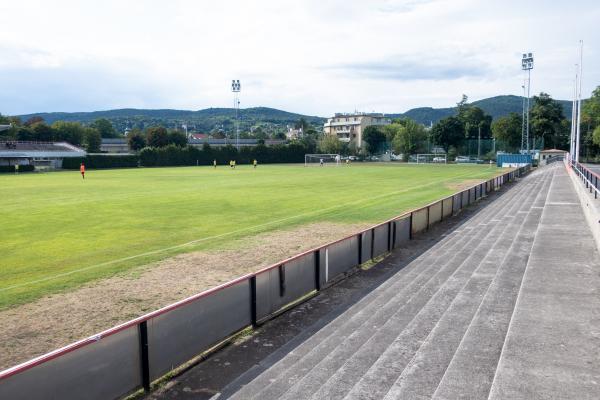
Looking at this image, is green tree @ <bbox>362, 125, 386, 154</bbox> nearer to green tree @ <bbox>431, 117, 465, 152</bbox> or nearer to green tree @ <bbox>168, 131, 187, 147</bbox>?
green tree @ <bbox>431, 117, 465, 152</bbox>

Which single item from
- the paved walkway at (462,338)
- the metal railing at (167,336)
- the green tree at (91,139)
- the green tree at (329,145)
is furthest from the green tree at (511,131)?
the metal railing at (167,336)

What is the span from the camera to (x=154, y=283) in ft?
40.3

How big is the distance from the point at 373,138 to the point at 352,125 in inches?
893

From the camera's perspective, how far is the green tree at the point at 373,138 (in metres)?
153

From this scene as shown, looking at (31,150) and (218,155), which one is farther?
(218,155)

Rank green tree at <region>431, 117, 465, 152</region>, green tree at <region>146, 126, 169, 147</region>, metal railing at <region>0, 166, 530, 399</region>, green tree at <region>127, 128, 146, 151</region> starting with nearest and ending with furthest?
metal railing at <region>0, 166, 530, 399</region>
green tree at <region>431, 117, 465, 152</region>
green tree at <region>146, 126, 169, 147</region>
green tree at <region>127, 128, 146, 151</region>

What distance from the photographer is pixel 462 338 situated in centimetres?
892

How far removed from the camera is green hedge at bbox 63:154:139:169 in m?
85.3

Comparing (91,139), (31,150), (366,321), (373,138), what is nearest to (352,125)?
(373,138)

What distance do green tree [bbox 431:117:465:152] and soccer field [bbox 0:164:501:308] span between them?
97040 mm

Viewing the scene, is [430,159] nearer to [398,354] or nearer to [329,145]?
[329,145]

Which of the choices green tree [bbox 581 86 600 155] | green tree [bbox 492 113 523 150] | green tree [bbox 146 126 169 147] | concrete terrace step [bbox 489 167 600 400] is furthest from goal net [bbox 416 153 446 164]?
concrete terrace step [bbox 489 167 600 400]

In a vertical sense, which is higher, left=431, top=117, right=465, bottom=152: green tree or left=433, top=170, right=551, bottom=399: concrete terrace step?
left=431, top=117, right=465, bottom=152: green tree

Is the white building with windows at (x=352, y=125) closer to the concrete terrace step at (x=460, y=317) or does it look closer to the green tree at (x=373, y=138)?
the green tree at (x=373, y=138)
